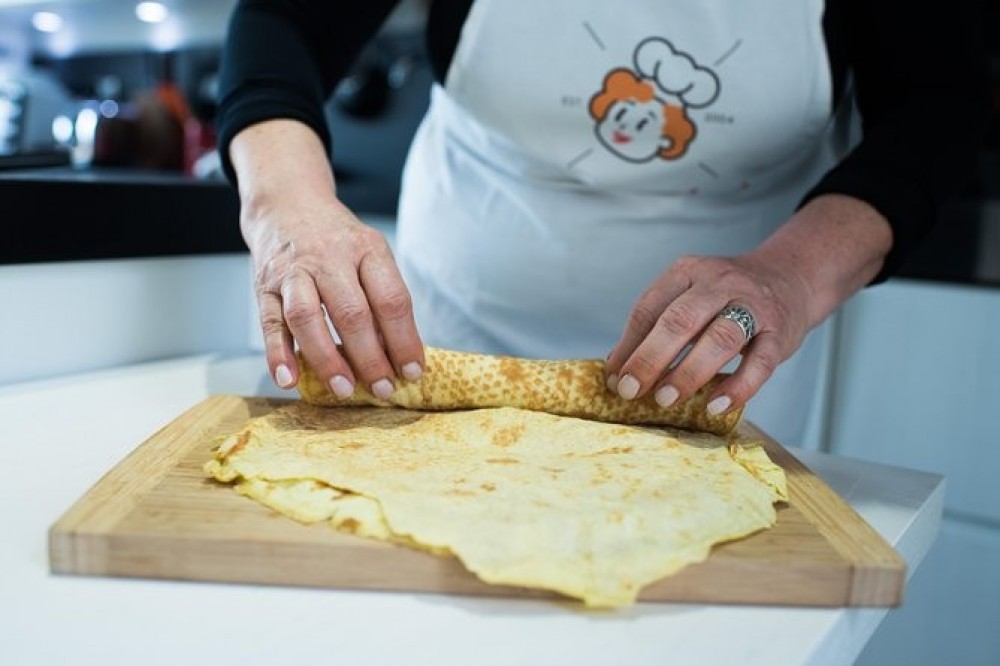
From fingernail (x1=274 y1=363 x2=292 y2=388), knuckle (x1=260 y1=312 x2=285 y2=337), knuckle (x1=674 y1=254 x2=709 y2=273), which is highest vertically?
knuckle (x1=674 y1=254 x2=709 y2=273)

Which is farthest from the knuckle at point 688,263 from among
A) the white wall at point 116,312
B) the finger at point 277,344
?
the white wall at point 116,312

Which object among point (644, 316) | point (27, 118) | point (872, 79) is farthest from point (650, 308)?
point (27, 118)

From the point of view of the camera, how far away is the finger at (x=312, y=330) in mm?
703

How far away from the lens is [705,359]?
0.69 m

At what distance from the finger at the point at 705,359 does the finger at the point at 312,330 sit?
10.0 inches

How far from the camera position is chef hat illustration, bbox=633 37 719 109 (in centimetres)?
93

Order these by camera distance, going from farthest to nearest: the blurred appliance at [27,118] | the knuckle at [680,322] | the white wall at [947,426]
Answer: the blurred appliance at [27,118], the white wall at [947,426], the knuckle at [680,322]

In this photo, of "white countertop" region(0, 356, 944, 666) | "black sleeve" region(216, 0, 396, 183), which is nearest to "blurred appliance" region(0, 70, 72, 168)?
"black sleeve" region(216, 0, 396, 183)

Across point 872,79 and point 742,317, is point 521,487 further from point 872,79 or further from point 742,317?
point 872,79

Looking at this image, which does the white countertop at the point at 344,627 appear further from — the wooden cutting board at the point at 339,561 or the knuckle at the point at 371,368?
the knuckle at the point at 371,368

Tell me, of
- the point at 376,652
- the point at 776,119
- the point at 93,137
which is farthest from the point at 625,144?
the point at 93,137

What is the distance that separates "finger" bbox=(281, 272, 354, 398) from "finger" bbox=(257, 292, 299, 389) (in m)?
0.01

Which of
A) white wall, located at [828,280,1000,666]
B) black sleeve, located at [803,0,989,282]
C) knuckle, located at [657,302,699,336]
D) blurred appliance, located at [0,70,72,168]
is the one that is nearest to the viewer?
knuckle, located at [657,302,699,336]

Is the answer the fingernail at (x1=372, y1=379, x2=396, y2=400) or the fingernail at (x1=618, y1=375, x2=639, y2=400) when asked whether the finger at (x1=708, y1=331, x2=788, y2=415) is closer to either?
the fingernail at (x1=618, y1=375, x2=639, y2=400)
